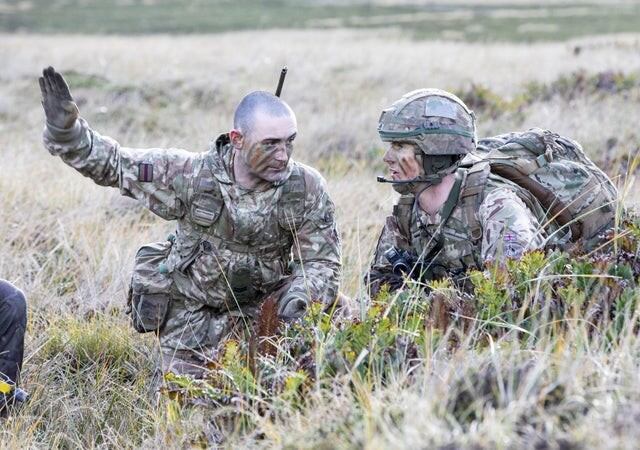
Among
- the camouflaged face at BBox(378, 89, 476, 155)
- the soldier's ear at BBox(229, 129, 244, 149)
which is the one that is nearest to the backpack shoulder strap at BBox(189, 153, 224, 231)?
the soldier's ear at BBox(229, 129, 244, 149)

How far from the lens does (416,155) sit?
17.4ft

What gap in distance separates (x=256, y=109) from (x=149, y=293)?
1.24m

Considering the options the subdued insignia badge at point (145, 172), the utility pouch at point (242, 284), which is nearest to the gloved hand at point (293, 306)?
the utility pouch at point (242, 284)

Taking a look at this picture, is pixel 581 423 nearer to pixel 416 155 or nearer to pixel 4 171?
pixel 416 155

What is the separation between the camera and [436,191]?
17.5 ft

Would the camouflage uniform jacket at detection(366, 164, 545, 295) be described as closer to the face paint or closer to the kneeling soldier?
the kneeling soldier

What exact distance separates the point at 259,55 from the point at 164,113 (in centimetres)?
961

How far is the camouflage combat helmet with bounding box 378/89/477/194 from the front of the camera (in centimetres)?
525

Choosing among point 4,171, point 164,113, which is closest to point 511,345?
point 4,171

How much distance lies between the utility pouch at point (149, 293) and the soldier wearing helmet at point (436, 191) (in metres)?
1.20

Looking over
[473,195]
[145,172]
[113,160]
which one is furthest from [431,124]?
[113,160]

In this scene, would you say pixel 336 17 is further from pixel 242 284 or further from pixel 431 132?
pixel 431 132

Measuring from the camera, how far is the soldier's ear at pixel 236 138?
208 inches

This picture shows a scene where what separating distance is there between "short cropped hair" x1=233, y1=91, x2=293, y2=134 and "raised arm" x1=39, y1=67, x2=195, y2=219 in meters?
0.40
